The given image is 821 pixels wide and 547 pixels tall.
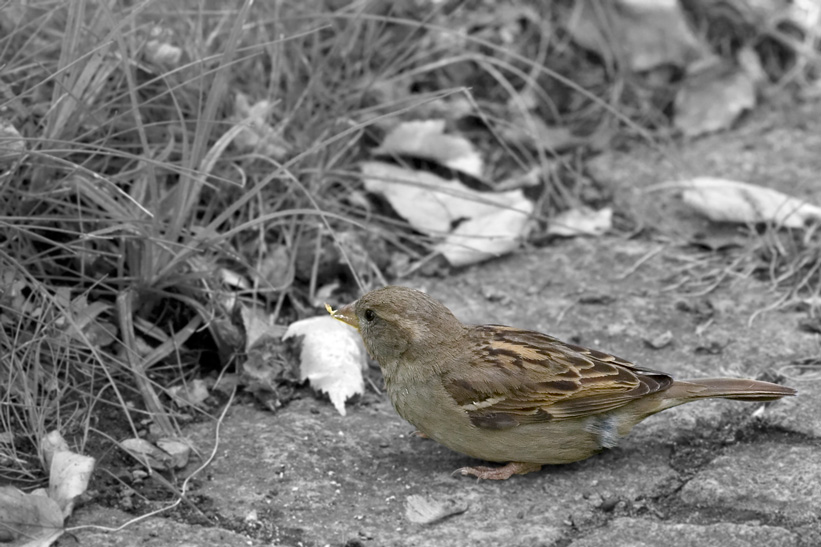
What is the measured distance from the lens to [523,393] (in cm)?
351

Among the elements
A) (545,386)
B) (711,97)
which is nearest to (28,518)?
(545,386)

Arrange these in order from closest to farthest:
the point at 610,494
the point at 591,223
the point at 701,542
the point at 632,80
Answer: the point at 701,542 < the point at 610,494 < the point at 591,223 < the point at 632,80

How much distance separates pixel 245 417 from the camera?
3.85 m

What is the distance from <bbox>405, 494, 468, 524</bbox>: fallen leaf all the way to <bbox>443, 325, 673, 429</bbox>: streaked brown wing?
0.93ft

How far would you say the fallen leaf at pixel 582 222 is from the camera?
5230mm

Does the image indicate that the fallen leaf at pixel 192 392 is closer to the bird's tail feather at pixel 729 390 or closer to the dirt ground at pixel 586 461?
the dirt ground at pixel 586 461

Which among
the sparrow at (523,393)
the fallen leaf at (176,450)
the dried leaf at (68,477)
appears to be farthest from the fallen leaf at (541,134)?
the dried leaf at (68,477)

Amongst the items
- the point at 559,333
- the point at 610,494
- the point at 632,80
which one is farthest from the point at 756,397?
the point at 632,80

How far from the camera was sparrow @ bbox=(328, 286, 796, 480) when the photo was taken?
11.4 ft

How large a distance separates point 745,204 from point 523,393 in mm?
2202

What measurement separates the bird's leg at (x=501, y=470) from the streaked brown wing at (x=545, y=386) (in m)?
0.17

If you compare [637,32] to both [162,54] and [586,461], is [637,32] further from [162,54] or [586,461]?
[586,461]

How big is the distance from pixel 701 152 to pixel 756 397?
269cm

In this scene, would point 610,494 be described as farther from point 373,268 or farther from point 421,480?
point 373,268
